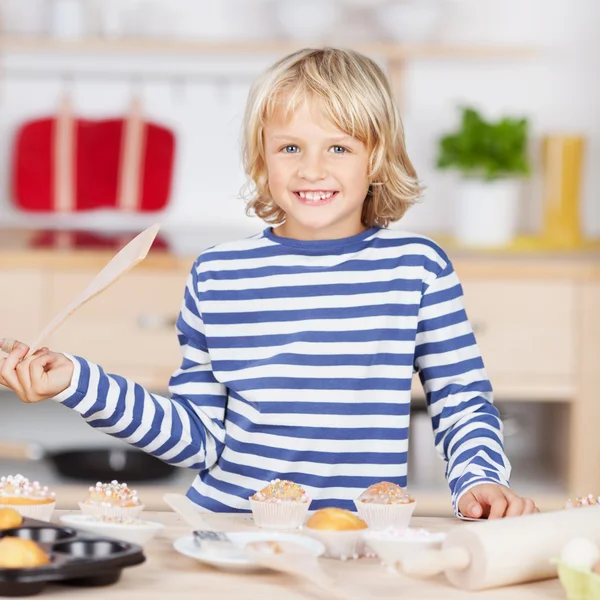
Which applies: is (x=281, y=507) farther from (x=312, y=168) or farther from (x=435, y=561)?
(x=312, y=168)

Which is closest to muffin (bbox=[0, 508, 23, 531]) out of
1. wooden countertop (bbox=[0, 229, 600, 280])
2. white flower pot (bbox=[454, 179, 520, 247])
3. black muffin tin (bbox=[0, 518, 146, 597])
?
black muffin tin (bbox=[0, 518, 146, 597])

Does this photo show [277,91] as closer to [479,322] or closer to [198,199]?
[479,322]

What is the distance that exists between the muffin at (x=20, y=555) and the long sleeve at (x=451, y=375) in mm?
552

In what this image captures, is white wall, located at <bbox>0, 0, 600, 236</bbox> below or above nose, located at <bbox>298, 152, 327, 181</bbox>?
above

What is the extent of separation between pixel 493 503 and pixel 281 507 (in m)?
0.22

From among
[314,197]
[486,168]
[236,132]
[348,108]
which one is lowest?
[314,197]

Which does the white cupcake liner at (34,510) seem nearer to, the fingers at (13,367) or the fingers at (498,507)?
the fingers at (13,367)

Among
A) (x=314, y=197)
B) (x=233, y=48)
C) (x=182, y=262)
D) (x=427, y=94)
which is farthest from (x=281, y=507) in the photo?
(x=427, y=94)

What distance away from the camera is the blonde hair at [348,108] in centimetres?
129

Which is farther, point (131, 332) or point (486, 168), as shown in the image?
point (486, 168)

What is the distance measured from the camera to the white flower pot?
2.70 m

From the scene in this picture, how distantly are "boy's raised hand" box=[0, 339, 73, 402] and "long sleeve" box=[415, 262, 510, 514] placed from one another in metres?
0.44

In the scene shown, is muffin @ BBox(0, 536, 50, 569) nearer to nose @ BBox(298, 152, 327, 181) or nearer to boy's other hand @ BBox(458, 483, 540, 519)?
boy's other hand @ BBox(458, 483, 540, 519)

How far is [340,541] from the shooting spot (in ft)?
2.85
